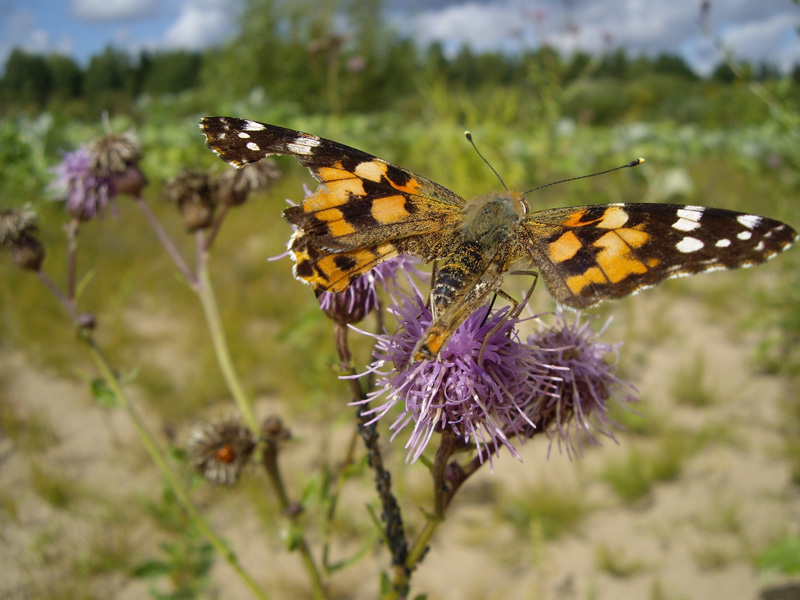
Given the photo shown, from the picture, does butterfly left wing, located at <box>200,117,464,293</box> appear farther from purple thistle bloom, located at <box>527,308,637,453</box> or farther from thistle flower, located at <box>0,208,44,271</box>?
thistle flower, located at <box>0,208,44,271</box>

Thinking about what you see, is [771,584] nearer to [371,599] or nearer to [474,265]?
[371,599]

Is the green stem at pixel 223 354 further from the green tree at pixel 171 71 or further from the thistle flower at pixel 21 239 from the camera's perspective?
the green tree at pixel 171 71

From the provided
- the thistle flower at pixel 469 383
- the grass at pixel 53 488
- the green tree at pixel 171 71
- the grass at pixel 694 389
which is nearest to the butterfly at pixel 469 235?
the thistle flower at pixel 469 383

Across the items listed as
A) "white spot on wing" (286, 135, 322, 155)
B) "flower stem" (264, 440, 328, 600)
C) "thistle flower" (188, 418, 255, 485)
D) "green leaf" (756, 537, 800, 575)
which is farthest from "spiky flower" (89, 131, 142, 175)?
"green leaf" (756, 537, 800, 575)

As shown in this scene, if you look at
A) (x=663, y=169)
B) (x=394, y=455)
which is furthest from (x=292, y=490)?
(x=663, y=169)

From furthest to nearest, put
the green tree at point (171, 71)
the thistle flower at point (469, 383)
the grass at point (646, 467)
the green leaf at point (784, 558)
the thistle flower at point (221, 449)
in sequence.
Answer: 1. the green tree at point (171, 71)
2. the grass at point (646, 467)
3. the green leaf at point (784, 558)
4. the thistle flower at point (221, 449)
5. the thistle flower at point (469, 383)

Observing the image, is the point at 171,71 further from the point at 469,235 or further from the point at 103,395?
the point at 469,235

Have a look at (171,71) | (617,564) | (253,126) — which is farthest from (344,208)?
(171,71)
